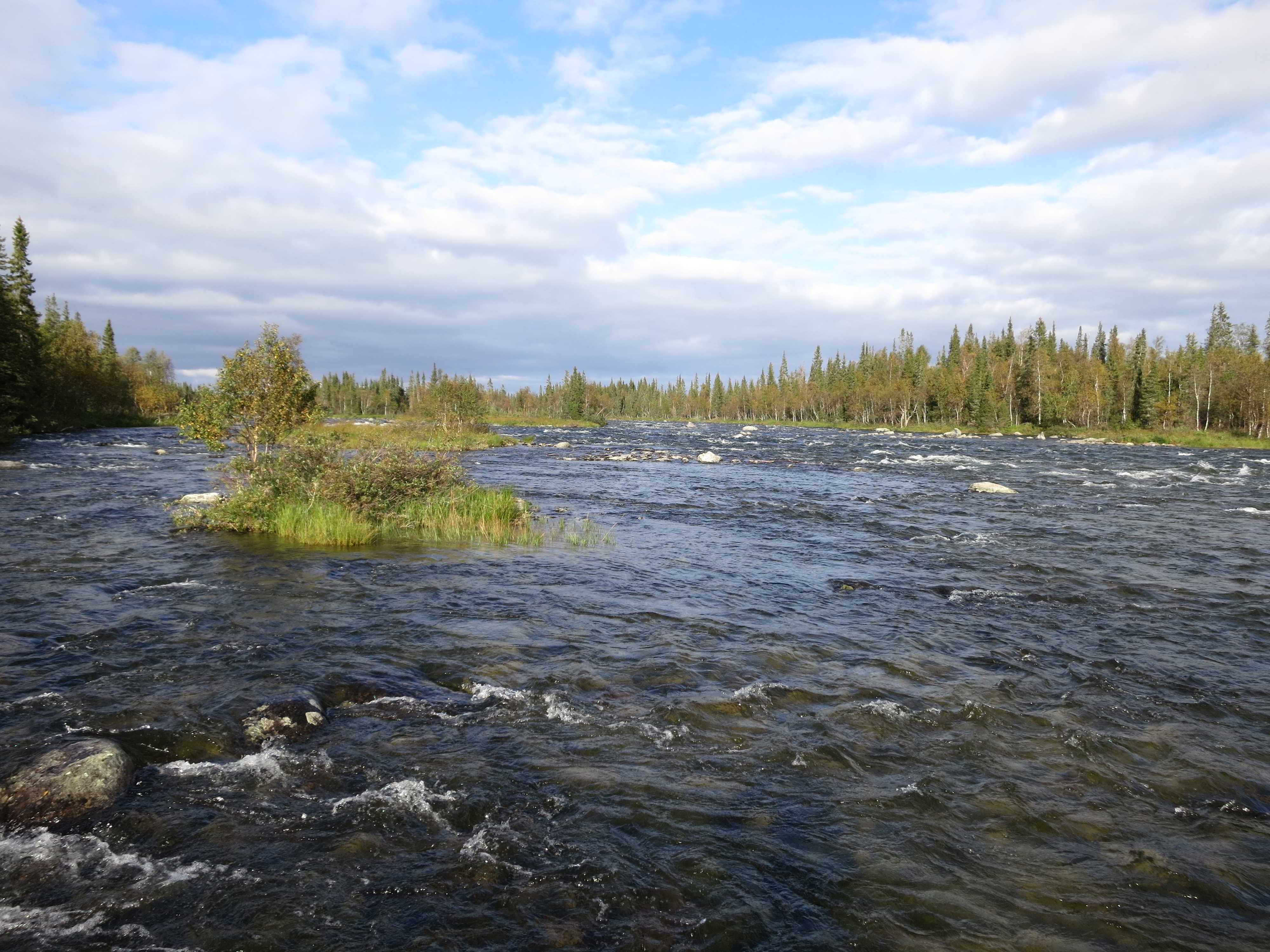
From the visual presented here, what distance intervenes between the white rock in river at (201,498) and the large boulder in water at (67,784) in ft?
54.3

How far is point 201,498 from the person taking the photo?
22.4 metres

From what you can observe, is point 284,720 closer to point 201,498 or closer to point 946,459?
point 201,498

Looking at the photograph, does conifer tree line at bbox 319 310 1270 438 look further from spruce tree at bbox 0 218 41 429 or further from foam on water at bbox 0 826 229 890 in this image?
foam on water at bbox 0 826 229 890

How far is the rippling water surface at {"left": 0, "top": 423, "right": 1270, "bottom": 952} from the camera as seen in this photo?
16.8 ft

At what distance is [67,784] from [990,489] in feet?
113

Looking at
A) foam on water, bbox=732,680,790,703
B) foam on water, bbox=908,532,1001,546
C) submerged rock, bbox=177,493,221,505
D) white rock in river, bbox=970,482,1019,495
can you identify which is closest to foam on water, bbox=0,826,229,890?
foam on water, bbox=732,680,790,703

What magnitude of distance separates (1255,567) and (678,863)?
18197mm

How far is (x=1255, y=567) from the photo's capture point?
16.5 m

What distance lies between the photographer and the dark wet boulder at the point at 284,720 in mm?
7715

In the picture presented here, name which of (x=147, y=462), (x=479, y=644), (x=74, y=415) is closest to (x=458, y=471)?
(x=479, y=644)

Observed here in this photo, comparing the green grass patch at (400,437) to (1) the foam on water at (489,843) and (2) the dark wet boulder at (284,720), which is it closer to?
(2) the dark wet boulder at (284,720)

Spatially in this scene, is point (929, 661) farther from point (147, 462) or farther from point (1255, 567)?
point (147, 462)

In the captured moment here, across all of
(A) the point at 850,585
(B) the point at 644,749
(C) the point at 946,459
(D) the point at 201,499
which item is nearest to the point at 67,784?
(B) the point at 644,749

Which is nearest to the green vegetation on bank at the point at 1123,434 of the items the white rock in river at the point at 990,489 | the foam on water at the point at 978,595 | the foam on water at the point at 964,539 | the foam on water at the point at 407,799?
the white rock in river at the point at 990,489
